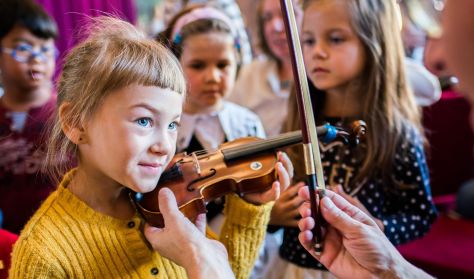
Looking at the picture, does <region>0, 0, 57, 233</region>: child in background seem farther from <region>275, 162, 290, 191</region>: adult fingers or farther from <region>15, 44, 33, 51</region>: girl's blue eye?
<region>275, 162, 290, 191</region>: adult fingers

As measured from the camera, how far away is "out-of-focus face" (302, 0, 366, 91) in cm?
116

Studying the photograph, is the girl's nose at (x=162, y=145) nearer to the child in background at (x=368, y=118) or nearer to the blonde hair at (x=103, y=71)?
the blonde hair at (x=103, y=71)

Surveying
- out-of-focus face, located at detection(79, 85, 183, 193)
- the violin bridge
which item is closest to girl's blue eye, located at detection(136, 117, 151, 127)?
out-of-focus face, located at detection(79, 85, 183, 193)

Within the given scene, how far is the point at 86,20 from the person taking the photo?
37.5 inches

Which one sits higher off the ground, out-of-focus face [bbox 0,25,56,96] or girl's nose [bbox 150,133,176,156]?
out-of-focus face [bbox 0,25,56,96]

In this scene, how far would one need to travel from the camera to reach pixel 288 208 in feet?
3.78

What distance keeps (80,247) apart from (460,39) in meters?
0.63

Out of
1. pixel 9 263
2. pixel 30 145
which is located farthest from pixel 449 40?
pixel 30 145

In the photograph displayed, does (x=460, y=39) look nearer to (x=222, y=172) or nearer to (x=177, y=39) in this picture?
(x=222, y=172)

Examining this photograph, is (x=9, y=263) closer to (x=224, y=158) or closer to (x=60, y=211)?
(x=60, y=211)

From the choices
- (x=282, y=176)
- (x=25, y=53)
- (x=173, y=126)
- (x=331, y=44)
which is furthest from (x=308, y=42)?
(x=25, y=53)

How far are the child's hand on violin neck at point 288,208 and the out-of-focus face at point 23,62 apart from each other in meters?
0.79

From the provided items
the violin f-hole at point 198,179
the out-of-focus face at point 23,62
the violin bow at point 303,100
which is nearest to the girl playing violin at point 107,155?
the violin f-hole at point 198,179

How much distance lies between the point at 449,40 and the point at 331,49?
557 mm
